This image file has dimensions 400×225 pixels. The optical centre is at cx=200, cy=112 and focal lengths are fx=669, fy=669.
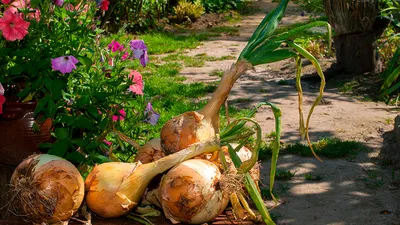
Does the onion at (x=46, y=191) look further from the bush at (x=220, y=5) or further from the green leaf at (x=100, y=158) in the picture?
the bush at (x=220, y=5)

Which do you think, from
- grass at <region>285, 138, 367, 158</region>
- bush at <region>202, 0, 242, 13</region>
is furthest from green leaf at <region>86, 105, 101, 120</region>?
bush at <region>202, 0, 242, 13</region>

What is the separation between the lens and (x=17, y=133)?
310cm

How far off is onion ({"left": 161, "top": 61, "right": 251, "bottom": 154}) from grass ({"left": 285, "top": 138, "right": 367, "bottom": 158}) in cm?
351

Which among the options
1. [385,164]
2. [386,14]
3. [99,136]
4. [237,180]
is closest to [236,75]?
[237,180]

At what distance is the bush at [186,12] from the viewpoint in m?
14.7

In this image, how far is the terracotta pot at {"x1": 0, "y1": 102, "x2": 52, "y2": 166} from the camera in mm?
3090

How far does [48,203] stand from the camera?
216 centimetres

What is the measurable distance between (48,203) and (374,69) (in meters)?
7.13

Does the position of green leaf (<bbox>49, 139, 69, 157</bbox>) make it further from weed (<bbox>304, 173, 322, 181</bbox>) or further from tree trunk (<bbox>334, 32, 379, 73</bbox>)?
tree trunk (<bbox>334, 32, 379, 73</bbox>)

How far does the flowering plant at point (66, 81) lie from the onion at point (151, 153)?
1.46ft

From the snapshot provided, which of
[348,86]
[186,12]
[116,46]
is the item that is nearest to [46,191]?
[116,46]

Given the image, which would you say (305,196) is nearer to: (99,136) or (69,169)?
(99,136)

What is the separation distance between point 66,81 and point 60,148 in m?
0.32

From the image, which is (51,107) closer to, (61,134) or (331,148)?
(61,134)
